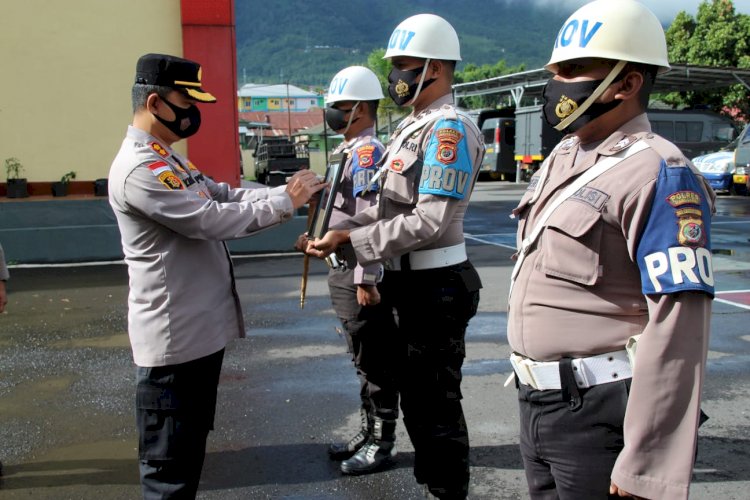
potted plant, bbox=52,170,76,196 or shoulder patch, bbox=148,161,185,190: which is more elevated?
shoulder patch, bbox=148,161,185,190

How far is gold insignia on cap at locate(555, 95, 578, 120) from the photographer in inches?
79.6

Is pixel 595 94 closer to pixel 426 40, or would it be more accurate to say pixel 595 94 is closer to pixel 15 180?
pixel 426 40

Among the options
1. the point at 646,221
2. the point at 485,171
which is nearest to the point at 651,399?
the point at 646,221

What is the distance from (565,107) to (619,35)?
0.79 ft

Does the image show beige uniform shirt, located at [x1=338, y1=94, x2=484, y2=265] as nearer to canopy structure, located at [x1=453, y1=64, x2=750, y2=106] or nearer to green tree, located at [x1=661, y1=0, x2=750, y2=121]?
canopy structure, located at [x1=453, y1=64, x2=750, y2=106]

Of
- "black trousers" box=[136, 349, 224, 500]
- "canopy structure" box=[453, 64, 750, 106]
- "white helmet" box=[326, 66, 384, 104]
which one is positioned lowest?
"black trousers" box=[136, 349, 224, 500]

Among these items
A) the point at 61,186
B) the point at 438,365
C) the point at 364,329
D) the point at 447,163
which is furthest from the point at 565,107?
the point at 61,186

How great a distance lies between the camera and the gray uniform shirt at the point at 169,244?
2.69 meters

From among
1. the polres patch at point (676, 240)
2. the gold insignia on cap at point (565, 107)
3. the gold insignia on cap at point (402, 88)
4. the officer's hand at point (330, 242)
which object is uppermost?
the gold insignia on cap at point (402, 88)

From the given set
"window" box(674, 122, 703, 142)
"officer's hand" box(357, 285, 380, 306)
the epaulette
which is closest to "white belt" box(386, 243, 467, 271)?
"officer's hand" box(357, 285, 380, 306)

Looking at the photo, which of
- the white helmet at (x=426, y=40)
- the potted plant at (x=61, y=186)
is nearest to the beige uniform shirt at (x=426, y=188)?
the white helmet at (x=426, y=40)

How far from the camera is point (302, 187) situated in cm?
309

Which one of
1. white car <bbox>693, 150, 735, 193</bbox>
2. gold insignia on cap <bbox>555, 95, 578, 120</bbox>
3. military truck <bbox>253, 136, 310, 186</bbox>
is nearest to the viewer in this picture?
gold insignia on cap <bbox>555, 95, 578, 120</bbox>

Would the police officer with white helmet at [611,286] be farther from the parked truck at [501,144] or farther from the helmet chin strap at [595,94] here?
the parked truck at [501,144]
